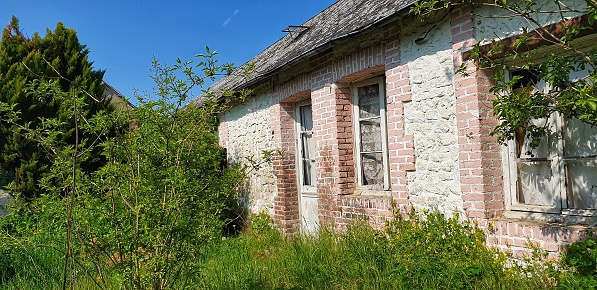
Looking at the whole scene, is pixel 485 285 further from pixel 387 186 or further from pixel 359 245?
pixel 387 186

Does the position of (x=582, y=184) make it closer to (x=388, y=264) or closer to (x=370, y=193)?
(x=388, y=264)

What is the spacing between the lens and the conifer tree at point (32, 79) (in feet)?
32.8

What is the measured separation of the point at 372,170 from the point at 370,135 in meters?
0.48

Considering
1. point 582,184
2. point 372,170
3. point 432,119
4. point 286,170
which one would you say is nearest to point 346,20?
point 372,170

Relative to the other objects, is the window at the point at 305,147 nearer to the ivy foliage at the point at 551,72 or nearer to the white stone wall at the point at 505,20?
the white stone wall at the point at 505,20

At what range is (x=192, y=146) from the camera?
12.8ft

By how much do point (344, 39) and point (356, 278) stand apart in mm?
2754

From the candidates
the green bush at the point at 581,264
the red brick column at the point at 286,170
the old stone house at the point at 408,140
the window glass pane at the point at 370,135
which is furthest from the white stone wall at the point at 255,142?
the green bush at the point at 581,264

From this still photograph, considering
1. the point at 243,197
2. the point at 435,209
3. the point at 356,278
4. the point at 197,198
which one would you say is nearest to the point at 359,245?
the point at 356,278

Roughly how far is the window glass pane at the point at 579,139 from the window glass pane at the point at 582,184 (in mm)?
80

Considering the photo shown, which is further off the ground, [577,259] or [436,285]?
[577,259]

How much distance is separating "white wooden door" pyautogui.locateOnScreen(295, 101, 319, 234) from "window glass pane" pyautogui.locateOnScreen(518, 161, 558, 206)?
3832mm

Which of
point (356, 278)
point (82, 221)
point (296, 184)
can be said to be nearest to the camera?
point (82, 221)

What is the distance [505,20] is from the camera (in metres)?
4.17
